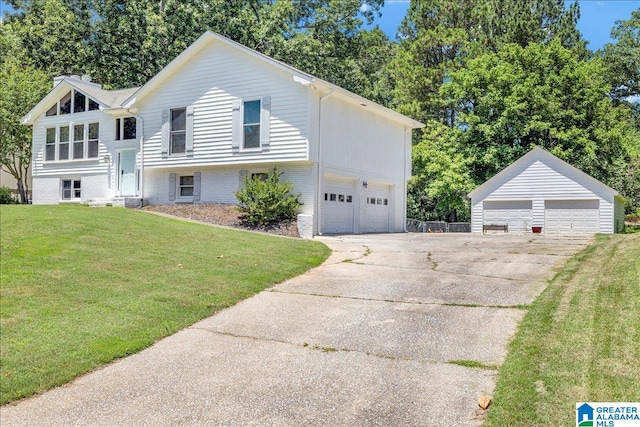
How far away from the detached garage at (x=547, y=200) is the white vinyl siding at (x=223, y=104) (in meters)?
12.8

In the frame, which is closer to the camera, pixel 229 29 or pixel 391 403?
pixel 391 403

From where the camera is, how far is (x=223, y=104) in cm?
2141

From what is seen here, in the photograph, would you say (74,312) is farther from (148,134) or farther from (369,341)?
(148,134)

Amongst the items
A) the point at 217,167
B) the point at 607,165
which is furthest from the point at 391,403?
the point at 607,165

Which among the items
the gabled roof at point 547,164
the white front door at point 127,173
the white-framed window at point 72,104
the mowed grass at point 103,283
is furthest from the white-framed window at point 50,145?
the gabled roof at point 547,164

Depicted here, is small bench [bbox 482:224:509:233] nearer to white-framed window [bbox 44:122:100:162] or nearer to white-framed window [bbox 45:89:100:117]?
white-framed window [bbox 44:122:100:162]

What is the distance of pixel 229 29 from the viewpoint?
3231 cm

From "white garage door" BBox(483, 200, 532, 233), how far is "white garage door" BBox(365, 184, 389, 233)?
6208mm

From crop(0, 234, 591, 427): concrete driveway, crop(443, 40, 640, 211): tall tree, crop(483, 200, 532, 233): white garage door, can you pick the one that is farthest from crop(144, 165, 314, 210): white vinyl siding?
crop(443, 40, 640, 211): tall tree

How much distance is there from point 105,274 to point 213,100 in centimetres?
1411

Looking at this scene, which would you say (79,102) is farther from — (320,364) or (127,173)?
(320,364)

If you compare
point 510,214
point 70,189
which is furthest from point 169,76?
point 510,214

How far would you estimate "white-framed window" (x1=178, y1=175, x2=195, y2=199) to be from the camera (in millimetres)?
23188

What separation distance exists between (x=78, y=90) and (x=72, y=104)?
38.3 inches
